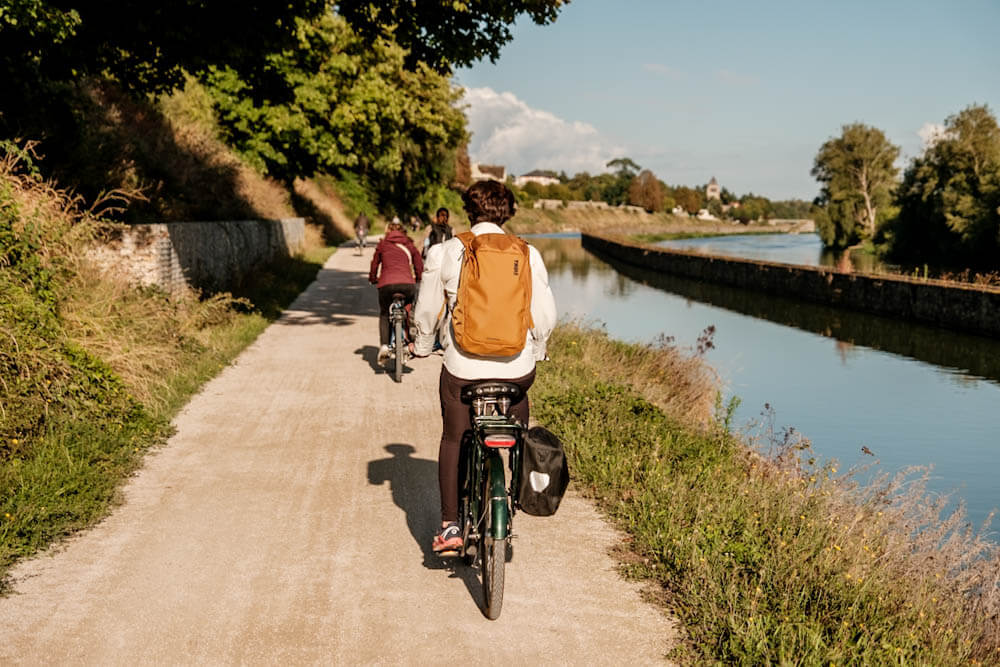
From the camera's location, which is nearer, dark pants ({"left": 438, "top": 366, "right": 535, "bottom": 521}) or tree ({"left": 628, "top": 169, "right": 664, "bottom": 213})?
dark pants ({"left": 438, "top": 366, "right": 535, "bottom": 521})

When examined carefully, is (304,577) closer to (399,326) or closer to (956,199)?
(399,326)

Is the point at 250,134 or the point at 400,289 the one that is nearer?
the point at 400,289

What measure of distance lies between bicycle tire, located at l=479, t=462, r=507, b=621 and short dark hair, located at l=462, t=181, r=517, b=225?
1.24 metres

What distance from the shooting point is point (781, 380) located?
16.1 m

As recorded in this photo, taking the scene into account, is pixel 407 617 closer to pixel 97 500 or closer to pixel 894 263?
pixel 97 500

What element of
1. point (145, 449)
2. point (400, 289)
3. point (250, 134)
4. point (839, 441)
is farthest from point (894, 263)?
point (145, 449)

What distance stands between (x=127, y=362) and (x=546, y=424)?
4131mm

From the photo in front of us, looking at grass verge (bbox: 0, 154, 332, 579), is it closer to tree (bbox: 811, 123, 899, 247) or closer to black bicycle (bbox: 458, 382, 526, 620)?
black bicycle (bbox: 458, 382, 526, 620)

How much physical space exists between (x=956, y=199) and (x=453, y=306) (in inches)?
1916

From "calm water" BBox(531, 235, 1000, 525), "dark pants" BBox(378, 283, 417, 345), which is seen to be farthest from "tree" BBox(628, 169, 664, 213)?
"dark pants" BBox(378, 283, 417, 345)

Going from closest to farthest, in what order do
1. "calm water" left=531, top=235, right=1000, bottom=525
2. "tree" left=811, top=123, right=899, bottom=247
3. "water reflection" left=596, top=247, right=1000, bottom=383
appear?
"calm water" left=531, top=235, right=1000, bottom=525 → "water reflection" left=596, top=247, right=1000, bottom=383 → "tree" left=811, top=123, right=899, bottom=247

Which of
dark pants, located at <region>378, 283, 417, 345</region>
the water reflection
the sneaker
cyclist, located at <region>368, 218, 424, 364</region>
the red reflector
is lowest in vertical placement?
the water reflection

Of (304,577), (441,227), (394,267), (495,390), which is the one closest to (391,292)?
(394,267)

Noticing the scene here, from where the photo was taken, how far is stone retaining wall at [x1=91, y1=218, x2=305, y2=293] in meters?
11.7
